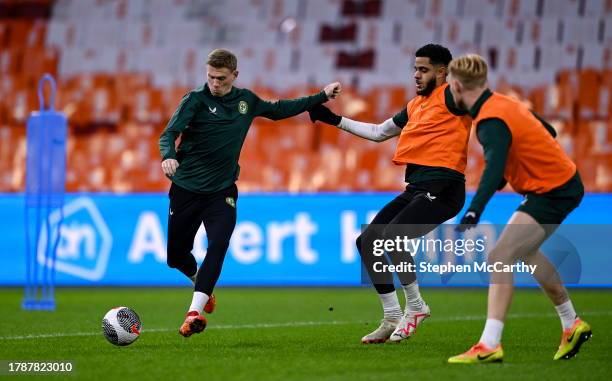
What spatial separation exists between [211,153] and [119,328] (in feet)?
4.73

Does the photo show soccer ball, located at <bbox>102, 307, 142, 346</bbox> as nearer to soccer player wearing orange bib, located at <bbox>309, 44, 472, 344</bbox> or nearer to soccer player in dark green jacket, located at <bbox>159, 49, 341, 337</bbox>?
soccer player in dark green jacket, located at <bbox>159, 49, 341, 337</bbox>

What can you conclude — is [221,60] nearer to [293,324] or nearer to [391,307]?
[391,307]

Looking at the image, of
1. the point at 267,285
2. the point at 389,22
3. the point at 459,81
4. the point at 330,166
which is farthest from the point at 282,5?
the point at 459,81

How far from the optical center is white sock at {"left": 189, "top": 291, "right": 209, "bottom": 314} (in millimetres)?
6926

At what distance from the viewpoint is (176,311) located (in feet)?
33.4

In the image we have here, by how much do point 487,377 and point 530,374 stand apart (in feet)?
1.04

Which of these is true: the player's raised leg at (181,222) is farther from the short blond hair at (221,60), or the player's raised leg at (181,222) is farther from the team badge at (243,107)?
the short blond hair at (221,60)

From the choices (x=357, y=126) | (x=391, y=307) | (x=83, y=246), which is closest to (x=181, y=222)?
(x=357, y=126)

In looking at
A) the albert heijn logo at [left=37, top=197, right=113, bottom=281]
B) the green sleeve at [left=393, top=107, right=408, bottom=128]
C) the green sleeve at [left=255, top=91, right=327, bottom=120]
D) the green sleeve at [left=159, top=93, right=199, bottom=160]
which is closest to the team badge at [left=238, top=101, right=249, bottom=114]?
the green sleeve at [left=255, top=91, right=327, bottom=120]

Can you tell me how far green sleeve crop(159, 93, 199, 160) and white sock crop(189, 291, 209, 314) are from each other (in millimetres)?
961

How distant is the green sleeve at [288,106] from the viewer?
774 centimetres

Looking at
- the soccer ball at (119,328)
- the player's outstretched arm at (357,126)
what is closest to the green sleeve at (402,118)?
the player's outstretched arm at (357,126)

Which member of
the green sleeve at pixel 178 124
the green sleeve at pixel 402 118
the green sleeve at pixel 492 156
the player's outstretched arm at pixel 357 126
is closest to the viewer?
the green sleeve at pixel 492 156

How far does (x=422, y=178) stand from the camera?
23.7 feet
